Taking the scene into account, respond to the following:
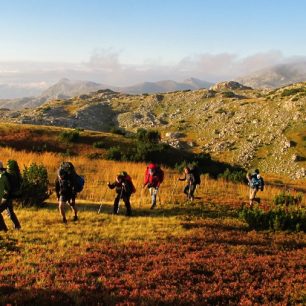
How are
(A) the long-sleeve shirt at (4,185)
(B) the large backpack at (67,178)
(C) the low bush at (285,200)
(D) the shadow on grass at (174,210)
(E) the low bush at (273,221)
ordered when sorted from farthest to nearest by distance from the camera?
(C) the low bush at (285,200), (D) the shadow on grass at (174,210), (E) the low bush at (273,221), (B) the large backpack at (67,178), (A) the long-sleeve shirt at (4,185)

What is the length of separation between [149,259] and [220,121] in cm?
7487

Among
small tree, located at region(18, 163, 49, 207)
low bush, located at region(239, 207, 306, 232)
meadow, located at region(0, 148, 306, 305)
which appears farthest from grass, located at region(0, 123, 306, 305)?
small tree, located at region(18, 163, 49, 207)

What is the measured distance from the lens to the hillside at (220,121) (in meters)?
64.4

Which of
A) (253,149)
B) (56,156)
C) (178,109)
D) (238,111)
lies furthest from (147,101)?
(56,156)

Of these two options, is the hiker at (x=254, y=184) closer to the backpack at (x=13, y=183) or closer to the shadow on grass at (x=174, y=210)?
the shadow on grass at (x=174, y=210)

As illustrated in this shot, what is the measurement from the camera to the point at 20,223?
1574 cm

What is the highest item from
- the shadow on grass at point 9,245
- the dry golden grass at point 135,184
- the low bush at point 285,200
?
the low bush at point 285,200

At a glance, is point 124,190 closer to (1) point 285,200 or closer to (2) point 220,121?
(1) point 285,200

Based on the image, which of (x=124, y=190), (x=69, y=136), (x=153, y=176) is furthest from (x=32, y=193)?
(x=69, y=136)

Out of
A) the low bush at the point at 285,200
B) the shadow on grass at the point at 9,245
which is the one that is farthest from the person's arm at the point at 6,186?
the low bush at the point at 285,200

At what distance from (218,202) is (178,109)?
85159 millimetres

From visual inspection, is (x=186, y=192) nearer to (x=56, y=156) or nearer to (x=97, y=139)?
(x=56, y=156)

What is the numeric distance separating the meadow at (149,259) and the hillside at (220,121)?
43.1m

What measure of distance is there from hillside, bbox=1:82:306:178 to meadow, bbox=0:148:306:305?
43.1 meters
